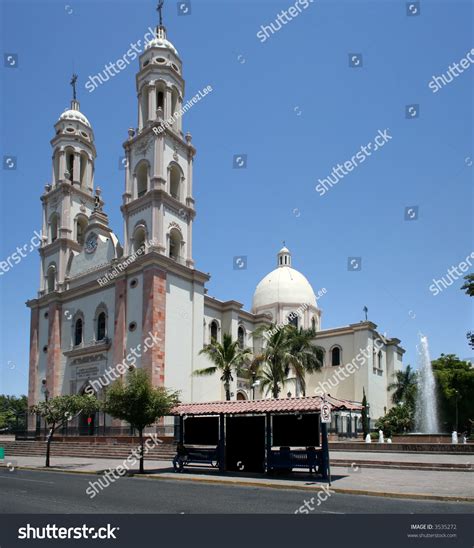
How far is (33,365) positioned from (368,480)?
124ft

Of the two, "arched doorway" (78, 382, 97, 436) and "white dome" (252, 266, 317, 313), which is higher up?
"white dome" (252, 266, 317, 313)

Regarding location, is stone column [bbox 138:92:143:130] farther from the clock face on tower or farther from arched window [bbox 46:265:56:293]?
arched window [bbox 46:265:56:293]

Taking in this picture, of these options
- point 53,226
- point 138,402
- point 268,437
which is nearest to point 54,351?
point 53,226

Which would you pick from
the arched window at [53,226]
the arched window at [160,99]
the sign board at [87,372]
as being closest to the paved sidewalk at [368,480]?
the sign board at [87,372]

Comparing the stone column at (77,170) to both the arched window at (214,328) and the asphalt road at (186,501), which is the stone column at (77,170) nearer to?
the arched window at (214,328)

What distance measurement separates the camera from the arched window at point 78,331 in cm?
4531

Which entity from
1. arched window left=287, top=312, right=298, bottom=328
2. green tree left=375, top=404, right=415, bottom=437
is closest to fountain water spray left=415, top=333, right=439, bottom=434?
green tree left=375, top=404, right=415, bottom=437

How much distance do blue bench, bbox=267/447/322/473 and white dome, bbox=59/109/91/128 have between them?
4210cm

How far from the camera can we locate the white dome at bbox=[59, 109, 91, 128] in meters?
52.7

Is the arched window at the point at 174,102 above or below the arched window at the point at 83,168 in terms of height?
above

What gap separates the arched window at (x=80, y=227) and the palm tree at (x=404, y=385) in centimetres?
3216

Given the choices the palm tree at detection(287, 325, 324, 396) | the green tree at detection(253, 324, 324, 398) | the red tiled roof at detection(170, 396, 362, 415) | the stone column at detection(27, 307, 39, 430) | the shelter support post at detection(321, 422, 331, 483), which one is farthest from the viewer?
the stone column at detection(27, 307, 39, 430)
